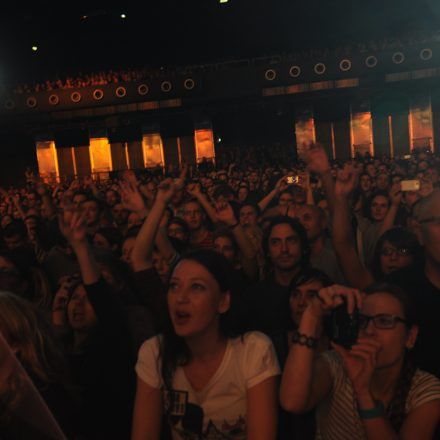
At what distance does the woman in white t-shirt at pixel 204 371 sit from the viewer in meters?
1.83

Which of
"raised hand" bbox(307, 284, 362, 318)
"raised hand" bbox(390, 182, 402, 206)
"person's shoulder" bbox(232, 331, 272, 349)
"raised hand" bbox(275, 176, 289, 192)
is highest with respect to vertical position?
"raised hand" bbox(275, 176, 289, 192)

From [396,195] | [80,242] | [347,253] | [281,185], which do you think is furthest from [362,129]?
[80,242]

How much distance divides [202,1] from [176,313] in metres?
22.6

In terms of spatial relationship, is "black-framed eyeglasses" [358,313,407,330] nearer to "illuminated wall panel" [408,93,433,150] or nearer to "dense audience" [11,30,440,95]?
"dense audience" [11,30,440,95]

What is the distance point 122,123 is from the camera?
2039 cm

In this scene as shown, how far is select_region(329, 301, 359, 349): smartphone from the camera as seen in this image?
1.88 meters

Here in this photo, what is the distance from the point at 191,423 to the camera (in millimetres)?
1843

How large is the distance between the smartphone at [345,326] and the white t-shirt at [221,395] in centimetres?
22

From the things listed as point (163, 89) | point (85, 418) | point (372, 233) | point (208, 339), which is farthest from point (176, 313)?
point (163, 89)

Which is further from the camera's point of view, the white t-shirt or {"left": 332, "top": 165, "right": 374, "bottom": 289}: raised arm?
{"left": 332, "top": 165, "right": 374, "bottom": 289}: raised arm

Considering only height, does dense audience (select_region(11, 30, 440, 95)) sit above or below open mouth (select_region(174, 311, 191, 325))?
above

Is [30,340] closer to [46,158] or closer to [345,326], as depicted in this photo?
[345,326]

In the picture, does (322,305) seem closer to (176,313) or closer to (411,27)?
(176,313)

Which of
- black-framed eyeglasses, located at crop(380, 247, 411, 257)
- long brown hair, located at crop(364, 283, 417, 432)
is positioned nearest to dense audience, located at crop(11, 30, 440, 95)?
black-framed eyeglasses, located at crop(380, 247, 411, 257)
